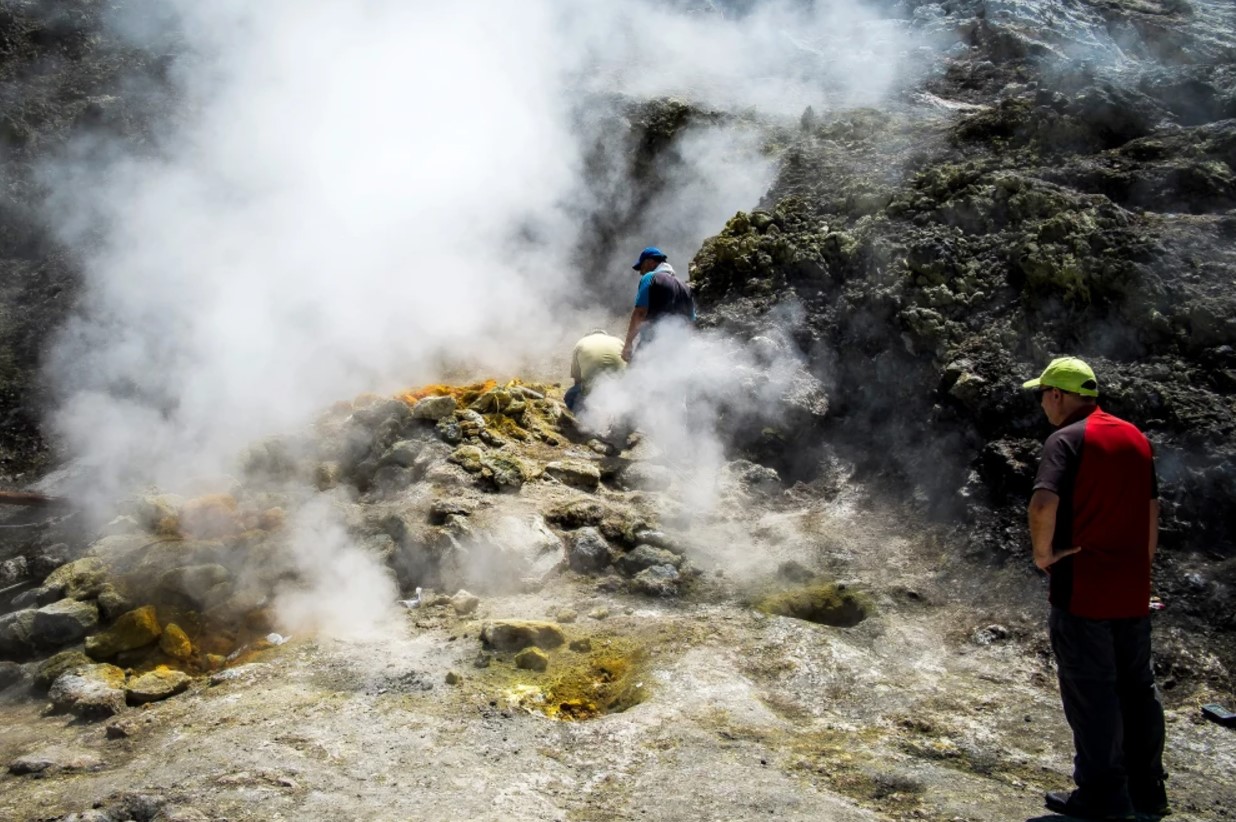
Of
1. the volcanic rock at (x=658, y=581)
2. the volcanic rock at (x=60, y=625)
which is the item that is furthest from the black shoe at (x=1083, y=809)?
the volcanic rock at (x=60, y=625)

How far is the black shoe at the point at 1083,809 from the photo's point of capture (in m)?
2.67

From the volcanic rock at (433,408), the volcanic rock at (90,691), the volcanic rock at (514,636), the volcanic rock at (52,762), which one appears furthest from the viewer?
the volcanic rock at (433,408)

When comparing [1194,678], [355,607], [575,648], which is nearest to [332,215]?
[355,607]

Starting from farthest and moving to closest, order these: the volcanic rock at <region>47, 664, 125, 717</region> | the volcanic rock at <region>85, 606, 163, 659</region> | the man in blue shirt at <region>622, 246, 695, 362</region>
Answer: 1. the man in blue shirt at <region>622, 246, 695, 362</region>
2. the volcanic rock at <region>85, 606, 163, 659</region>
3. the volcanic rock at <region>47, 664, 125, 717</region>

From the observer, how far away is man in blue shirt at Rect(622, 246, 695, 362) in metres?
6.14

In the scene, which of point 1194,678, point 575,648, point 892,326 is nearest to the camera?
point 1194,678

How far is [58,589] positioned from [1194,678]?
5.00m

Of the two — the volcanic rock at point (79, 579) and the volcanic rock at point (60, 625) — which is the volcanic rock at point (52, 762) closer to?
the volcanic rock at point (60, 625)

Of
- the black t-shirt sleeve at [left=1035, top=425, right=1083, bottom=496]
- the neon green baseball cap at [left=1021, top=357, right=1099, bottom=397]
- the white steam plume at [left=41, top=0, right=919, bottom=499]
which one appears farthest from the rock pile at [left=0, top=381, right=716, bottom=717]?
the neon green baseball cap at [left=1021, top=357, right=1099, bottom=397]

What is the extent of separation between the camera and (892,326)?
6.07m

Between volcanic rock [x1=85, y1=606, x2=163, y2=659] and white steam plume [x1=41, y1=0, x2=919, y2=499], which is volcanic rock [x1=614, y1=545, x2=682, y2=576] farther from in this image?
white steam plume [x1=41, y1=0, x2=919, y2=499]

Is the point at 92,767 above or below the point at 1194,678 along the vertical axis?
below

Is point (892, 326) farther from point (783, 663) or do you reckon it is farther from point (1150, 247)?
point (783, 663)

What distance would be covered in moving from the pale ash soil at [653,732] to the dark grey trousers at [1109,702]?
215mm
